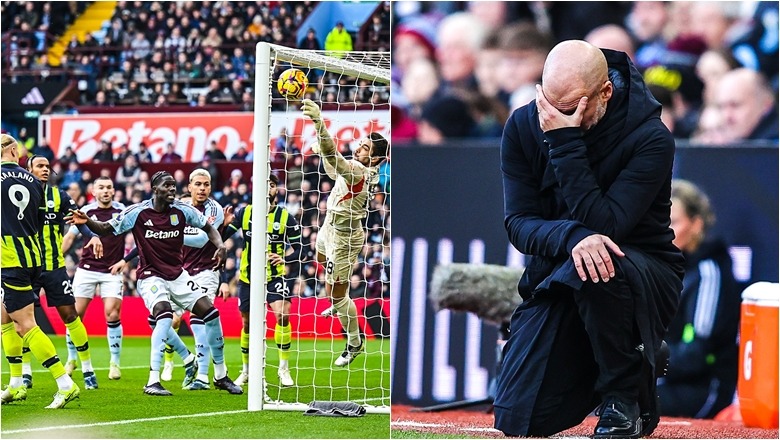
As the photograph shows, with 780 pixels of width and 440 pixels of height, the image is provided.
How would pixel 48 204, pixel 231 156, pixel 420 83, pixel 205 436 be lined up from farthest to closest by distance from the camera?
pixel 231 156 < pixel 420 83 < pixel 48 204 < pixel 205 436

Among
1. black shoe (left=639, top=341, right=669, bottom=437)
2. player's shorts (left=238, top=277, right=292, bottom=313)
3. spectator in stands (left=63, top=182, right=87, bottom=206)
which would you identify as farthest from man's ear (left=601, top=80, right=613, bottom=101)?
spectator in stands (left=63, top=182, right=87, bottom=206)

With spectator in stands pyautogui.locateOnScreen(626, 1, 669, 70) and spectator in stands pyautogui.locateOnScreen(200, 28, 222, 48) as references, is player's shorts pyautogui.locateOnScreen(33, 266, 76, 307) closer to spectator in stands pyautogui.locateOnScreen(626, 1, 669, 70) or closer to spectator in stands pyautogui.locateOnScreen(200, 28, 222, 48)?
spectator in stands pyautogui.locateOnScreen(626, 1, 669, 70)

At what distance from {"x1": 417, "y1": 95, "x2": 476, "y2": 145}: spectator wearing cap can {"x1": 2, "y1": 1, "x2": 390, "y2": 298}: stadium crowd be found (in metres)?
8.50

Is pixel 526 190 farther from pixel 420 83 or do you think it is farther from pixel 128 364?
pixel 128 364

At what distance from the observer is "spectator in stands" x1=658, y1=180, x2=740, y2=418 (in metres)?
7.62

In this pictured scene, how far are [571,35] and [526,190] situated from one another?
499 centimetres

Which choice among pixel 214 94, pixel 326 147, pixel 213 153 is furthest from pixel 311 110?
pixel 214 94

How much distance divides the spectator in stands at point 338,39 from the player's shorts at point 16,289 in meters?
12.9

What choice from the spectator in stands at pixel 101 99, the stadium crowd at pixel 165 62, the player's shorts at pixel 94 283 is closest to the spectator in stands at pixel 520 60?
the player's shorts at pixel 94 283

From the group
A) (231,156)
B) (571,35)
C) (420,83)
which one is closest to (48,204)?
(420,83)

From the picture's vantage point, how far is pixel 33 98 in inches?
829

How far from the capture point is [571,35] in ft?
27.3

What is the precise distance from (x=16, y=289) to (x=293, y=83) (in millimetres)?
2250

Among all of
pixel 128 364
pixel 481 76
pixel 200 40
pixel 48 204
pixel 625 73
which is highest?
pixel 200 40
